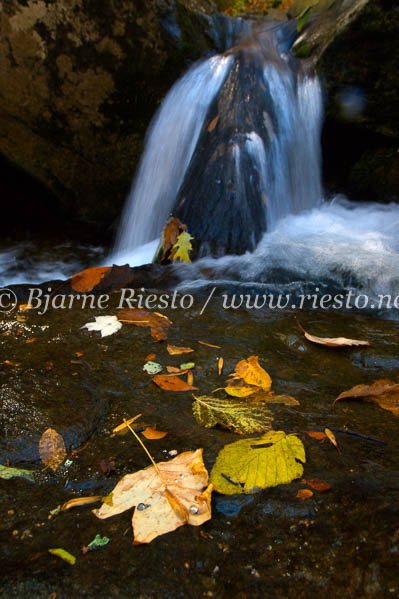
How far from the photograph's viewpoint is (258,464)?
44.2 inches

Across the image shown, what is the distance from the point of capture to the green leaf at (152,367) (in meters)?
1.75

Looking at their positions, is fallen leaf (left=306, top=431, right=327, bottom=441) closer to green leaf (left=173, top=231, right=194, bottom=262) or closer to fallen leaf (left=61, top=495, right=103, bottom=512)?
fallen leaf (left=61, top=495, right=103, bottom=512)

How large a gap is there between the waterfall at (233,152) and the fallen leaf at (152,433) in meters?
2.27

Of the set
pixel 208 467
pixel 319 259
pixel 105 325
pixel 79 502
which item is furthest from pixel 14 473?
pixel 319 259

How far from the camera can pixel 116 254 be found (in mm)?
4961

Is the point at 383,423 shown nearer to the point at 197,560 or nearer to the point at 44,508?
the point at 197,560

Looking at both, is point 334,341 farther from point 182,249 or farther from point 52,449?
point 182,249

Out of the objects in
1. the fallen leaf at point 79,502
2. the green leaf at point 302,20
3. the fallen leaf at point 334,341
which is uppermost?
the green leaf at point 302,20

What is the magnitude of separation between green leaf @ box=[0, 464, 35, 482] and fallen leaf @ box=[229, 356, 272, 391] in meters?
0.87

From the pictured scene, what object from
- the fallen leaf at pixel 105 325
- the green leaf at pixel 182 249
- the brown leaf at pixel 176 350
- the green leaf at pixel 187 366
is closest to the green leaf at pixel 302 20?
the green leaf at pixel 182 249

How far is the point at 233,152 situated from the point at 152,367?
9.17 ft

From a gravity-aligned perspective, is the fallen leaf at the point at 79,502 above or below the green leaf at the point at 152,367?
below

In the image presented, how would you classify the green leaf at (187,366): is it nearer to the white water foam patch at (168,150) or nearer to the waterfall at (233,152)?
the waterfall at (233,152)

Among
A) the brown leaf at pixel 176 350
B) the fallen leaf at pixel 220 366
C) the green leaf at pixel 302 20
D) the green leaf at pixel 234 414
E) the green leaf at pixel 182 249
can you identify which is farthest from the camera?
the green leaf at pixel 302 20
